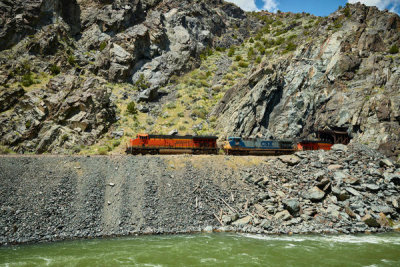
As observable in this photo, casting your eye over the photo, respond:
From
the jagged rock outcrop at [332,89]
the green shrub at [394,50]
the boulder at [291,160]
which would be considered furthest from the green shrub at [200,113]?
the green shrub at [394,50]

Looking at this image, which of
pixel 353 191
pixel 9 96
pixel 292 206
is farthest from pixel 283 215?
pixel 9 96

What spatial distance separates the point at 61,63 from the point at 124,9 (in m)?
22.7

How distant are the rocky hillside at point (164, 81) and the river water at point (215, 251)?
15.3 meters

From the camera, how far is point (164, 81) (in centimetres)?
5125

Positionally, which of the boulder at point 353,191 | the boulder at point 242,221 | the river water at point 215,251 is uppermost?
the boulder at point 353,191

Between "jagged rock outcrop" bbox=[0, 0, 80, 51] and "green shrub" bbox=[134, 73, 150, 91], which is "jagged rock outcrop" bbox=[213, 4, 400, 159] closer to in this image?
"green shrub" bbox=[134, 73, 150, 91]

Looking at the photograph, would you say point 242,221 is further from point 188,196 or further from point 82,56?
point 82,56

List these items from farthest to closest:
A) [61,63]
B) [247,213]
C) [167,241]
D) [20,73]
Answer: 1. [61,63]
2. [20,73]
3. [247,213]
4. [167,241]

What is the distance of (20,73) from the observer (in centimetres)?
3625

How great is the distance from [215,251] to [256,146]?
17.3 meters

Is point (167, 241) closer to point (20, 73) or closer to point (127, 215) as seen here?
point (127, 215)

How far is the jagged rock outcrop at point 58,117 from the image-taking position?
28.3 m

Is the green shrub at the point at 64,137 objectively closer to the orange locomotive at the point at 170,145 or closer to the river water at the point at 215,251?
the orange locomotive at the point at 170,145

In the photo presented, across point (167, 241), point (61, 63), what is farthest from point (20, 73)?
point (167, 241)
